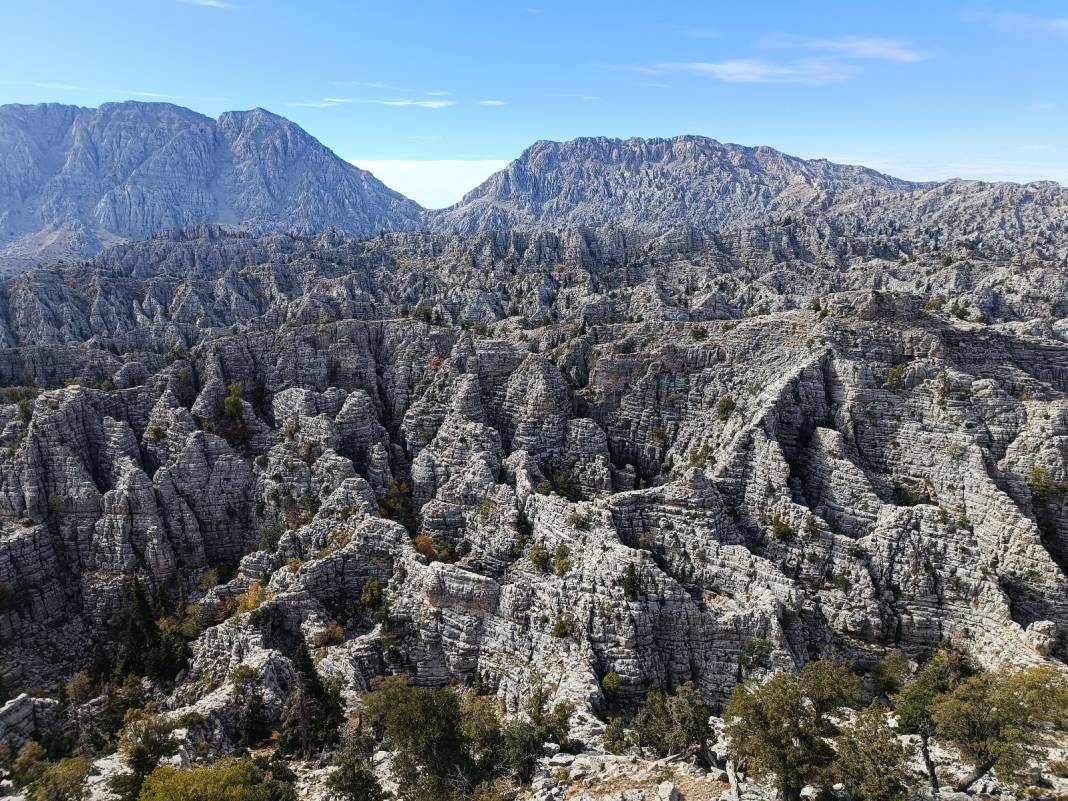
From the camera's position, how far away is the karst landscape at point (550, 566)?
3334 cm

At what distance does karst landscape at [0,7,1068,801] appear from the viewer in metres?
33.3

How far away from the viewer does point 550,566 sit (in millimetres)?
51531

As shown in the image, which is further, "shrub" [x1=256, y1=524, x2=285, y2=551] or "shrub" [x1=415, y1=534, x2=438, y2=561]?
"shrub" [x1=256, y1=524, x2=285, y2=551]

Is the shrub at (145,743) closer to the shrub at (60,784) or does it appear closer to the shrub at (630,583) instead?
the shrub at (60,784)

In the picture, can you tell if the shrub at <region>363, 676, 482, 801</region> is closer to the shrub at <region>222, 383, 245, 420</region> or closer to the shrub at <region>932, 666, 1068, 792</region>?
the shrub at <region>932, 666, 1068, 792</region>

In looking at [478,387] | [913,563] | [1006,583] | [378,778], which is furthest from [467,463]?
[1006,583]

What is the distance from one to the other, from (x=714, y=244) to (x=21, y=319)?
18058 centimetres

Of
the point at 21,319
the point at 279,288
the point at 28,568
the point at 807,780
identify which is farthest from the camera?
the point at 279,288

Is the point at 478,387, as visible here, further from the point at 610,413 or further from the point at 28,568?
the point at 28,568

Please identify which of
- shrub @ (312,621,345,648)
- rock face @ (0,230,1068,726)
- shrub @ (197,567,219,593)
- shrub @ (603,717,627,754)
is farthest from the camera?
shrub @ (197,567,219,593)

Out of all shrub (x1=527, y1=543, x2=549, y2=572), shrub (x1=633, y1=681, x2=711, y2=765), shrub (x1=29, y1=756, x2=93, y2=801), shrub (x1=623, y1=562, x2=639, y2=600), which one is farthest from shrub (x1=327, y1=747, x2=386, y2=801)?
shrub (x1=527, y1=543, x2=549, y2=572)

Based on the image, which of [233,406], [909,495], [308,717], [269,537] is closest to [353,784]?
[308,717]

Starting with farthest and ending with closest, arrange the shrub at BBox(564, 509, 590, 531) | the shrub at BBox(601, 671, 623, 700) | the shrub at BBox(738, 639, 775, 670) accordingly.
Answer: the shrub at BBox(564, 509, 590, 531), the shrub at BBox(738, 639, 775, 670), the shrub at BBox(601, 671, 623, 700)

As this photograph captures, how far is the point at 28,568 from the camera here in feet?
210
